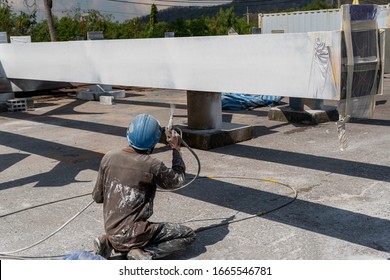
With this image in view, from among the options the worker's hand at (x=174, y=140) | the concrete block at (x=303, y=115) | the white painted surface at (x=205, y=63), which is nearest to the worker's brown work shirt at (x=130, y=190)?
the worker's hand at (x=174, y=140)

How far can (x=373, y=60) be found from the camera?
14.1 feet

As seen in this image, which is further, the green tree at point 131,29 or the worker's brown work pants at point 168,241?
the green tree at point 131,29

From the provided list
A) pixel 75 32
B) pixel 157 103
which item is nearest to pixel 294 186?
pixel 157 103

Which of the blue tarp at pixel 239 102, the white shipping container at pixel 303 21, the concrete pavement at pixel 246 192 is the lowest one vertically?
the concrete pavement at pixel 246 192

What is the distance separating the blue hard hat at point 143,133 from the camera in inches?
156

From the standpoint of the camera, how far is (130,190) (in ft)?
13.2

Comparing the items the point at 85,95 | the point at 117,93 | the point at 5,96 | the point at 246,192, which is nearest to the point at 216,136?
the point at 246,192

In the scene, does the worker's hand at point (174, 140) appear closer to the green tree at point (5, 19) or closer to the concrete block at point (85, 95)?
the concrete block at point (85, 95)

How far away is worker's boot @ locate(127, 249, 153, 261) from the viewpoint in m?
3.99

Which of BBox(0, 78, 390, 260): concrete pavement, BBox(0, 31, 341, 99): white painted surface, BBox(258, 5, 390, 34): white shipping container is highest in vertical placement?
BBox(258, 5, 390, 34): white shipping container

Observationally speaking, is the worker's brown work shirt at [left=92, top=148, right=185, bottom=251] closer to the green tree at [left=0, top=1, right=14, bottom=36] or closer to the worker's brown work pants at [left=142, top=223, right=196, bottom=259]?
the worker's brown work pants at [left=142, top=223, right=196, bottom=259]

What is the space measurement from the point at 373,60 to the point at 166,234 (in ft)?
7.44

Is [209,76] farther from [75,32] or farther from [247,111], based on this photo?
[75,32]

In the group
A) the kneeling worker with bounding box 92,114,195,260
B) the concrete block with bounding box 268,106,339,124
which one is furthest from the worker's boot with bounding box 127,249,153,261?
the concrete block with bounding box 268,106,339,124
